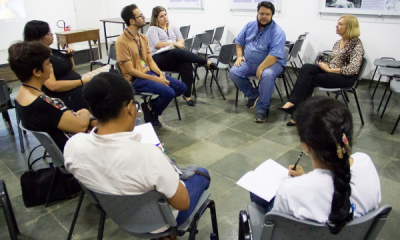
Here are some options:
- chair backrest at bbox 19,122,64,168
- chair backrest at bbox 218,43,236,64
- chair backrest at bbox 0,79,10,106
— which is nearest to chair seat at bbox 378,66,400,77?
chair backrest at bbox 218,43,236,64

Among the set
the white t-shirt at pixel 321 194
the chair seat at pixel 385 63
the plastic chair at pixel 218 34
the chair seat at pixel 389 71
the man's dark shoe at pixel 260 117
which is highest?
the white t-shirt at pixel 321 194

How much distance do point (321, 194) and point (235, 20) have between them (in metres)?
5.41

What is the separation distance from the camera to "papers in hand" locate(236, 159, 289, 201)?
1.37 metres

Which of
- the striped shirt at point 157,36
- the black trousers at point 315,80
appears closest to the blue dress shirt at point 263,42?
the black trousers at point 315,80

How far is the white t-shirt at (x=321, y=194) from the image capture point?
39.7 inches

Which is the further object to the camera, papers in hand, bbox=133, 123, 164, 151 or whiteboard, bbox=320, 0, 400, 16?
whiteboard, bbox=320, 0, 400, 16

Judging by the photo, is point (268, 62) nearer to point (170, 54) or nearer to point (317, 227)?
point (170, 54)

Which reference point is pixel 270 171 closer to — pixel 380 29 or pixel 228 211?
pixel 228 211

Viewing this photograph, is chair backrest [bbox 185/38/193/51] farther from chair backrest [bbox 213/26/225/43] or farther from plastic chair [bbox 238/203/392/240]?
plastic chair [bbox 238/203/392/240]

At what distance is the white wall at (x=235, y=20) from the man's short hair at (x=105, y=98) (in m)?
4.36

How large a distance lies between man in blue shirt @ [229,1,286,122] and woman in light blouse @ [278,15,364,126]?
0.30 m

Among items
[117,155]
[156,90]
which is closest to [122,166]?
[117,155]

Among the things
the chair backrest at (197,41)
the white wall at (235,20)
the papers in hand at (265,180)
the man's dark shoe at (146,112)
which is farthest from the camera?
the chair backrest at (197,41)

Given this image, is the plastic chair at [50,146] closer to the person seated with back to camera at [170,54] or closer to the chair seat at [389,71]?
the person seated with back to camera at [170,54]
